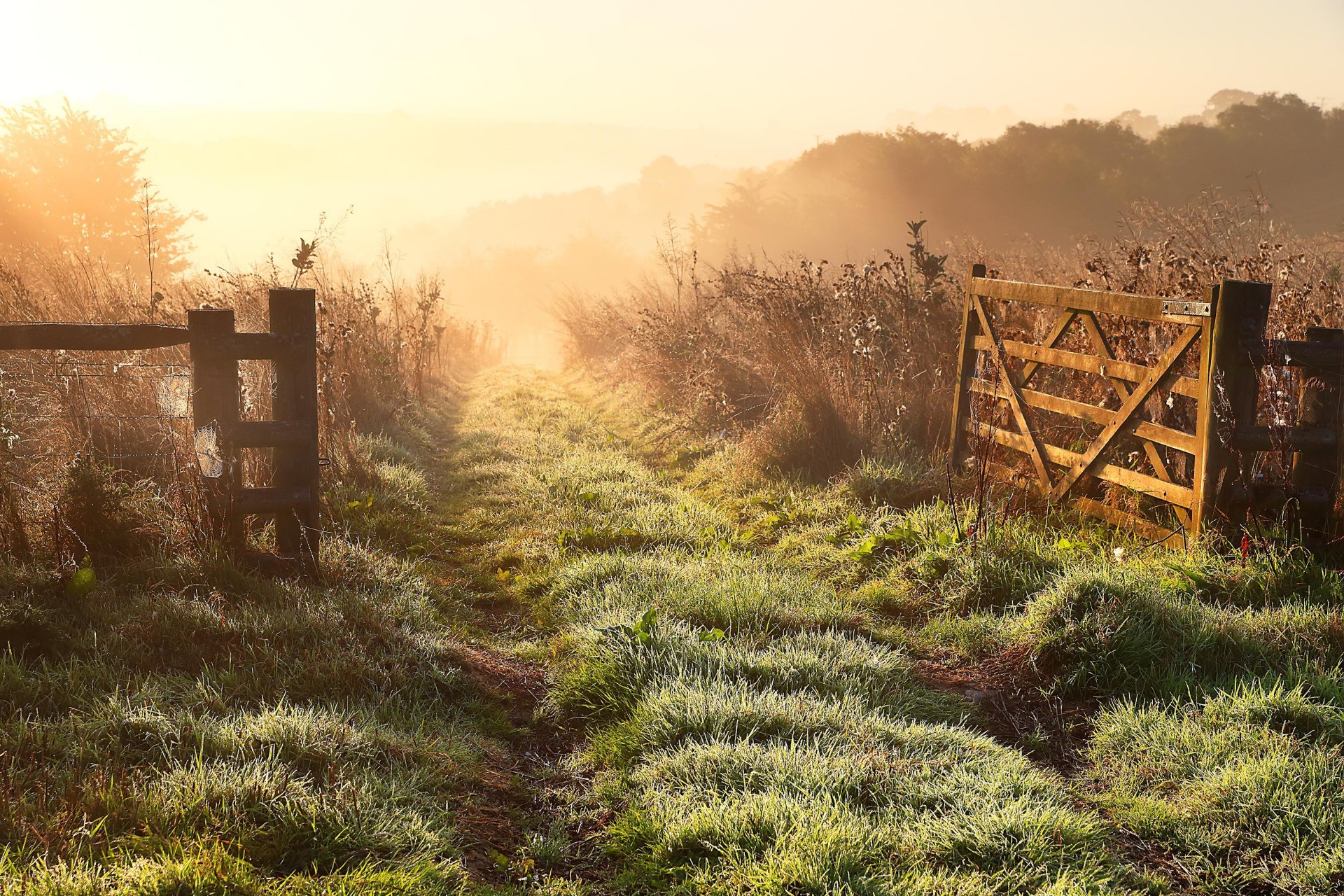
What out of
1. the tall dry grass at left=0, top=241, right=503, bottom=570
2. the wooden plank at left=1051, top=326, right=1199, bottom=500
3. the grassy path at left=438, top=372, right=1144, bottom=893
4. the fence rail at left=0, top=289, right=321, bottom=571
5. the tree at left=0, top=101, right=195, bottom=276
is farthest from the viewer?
the tree at left=0, top=101, right=195, bottom=276

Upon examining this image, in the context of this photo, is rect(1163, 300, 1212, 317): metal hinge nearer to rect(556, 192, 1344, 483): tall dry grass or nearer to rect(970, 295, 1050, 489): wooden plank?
rect(556, 192, 1344, 483): tall dry grass

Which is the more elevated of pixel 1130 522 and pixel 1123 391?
pixel 1123 391

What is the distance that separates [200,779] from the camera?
8.91ft

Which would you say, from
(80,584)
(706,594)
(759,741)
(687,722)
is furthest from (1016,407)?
(80,584)

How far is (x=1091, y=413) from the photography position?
19.7ft

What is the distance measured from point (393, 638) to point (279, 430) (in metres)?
1.44

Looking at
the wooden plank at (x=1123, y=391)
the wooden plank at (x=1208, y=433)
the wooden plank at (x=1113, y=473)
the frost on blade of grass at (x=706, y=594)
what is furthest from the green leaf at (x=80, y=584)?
the wooden plank at (x=1123, y=391)

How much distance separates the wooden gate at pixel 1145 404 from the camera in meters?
4.88

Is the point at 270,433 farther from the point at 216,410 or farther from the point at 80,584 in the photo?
the point at 80,584

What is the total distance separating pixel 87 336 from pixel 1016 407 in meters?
6.16

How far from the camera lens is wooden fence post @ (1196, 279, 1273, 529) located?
4.82 metres

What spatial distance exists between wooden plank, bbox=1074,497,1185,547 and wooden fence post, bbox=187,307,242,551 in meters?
5.52

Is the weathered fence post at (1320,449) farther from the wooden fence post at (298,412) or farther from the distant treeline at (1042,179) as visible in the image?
the distant treeline at (1042,179)

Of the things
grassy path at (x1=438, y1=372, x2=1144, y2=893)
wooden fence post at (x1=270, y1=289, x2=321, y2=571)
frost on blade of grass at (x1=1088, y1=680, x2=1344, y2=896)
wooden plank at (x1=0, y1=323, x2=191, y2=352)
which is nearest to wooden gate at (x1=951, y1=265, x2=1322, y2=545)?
frost on blade of grass at (x1=1088, y1=680, x2=1344, y2=896)
